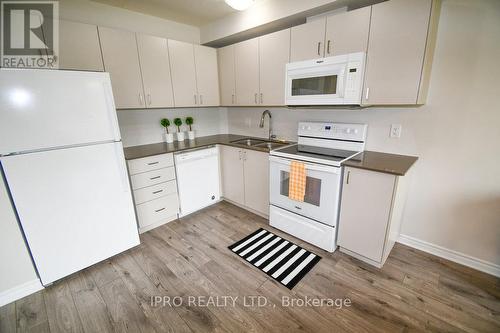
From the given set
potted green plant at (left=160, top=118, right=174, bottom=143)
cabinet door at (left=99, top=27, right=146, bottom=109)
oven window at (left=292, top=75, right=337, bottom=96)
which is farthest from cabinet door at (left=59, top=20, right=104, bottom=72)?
oven window at (left=292, top=75, right=337, bottom=96)

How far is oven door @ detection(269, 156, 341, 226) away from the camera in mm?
1946

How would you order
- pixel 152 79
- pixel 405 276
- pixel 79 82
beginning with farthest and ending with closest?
1. pixel 152 79
2. pixel 405 276
3. pixel 79 82

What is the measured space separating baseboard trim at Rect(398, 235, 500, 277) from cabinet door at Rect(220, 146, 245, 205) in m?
1.90

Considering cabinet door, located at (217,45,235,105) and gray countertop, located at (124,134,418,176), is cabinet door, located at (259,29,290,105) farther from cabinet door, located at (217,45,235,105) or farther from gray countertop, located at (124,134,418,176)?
gray countertop, located at (124,134,418,176)

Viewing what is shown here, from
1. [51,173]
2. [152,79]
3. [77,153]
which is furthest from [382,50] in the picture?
[51,173]

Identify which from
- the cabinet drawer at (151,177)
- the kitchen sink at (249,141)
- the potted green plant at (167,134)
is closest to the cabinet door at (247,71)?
the kitchen sink at (249,141)

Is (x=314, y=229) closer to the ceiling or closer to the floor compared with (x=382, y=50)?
Answer: closer to the floor

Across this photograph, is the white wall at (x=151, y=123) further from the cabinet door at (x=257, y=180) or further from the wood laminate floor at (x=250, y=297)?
the wood laminate floor at (x=250, y=297)

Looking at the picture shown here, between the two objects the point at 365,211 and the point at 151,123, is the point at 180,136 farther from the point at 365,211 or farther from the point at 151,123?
the point at 365,211

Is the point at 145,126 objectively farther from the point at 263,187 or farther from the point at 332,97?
the point at 332,97

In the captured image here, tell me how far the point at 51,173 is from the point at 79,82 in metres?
0.74

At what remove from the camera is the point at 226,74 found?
3.05 metres

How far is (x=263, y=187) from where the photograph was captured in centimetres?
266

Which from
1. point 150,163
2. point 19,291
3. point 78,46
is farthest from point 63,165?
point 78,46
